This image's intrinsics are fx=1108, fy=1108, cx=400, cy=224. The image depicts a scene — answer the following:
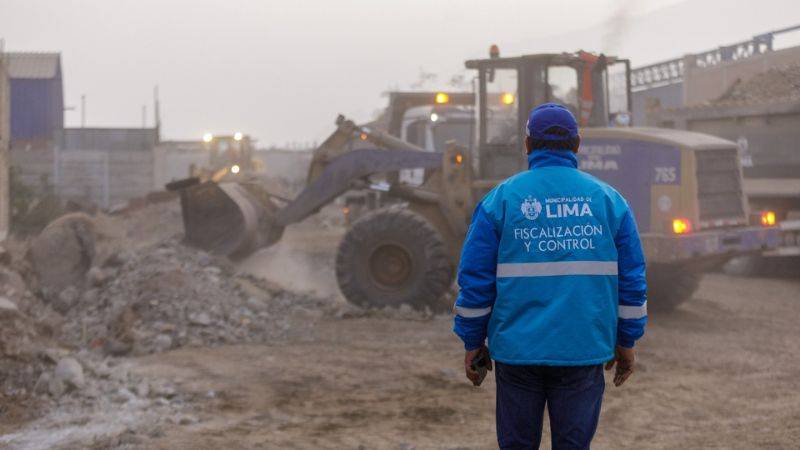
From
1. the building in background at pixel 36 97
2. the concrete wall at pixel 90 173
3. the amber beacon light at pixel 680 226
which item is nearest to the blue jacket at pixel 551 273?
the amber beacon light at pixel 680 226

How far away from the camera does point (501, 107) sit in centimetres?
1259

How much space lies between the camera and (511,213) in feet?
13.9

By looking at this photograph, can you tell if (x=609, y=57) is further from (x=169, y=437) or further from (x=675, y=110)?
(x=169, y=437)

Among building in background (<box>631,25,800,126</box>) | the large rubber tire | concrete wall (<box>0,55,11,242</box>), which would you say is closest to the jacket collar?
the large rubber tire

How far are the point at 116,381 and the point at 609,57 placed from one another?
280 inches

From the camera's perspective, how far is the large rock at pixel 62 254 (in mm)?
13109

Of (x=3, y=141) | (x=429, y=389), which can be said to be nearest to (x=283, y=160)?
(x=3, y=141)

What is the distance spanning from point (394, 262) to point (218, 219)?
2569 mm

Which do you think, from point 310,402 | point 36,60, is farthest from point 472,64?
point 36,60

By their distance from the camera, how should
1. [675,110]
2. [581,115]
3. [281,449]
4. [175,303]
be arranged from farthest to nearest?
[675,110], [581,115], [175,303], [281,449]

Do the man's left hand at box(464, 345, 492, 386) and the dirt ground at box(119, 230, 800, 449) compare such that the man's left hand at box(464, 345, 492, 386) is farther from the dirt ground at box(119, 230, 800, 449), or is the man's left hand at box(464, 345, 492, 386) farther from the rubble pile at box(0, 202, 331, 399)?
the rubble pile at box(0, 202, 331, 399)

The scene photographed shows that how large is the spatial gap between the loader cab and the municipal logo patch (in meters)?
8.19

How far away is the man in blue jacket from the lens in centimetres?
419

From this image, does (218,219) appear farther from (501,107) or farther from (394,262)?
(501,107)
